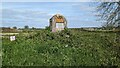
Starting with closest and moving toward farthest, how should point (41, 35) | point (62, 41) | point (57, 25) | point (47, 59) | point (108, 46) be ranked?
point (47, 59) → point (108, 46) → point (62, 41) → point (41, 35) → point (57, 25)

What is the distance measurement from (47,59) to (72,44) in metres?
3.89

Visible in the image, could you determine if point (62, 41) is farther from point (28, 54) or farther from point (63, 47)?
point (28, 54)

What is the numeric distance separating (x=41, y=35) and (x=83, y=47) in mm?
4158

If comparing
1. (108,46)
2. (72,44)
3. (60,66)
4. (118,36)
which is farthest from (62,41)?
(118,36)

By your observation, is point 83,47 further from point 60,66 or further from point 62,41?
point 60,66

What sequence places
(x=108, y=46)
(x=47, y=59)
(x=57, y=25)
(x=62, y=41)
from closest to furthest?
(x=47, y=59) → (x=108, y=46) → (x=62, y=41) → (x=57, y=25)

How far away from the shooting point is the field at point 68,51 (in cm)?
1274

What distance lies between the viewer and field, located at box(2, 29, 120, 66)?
12.7 meters

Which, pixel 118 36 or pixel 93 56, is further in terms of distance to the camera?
pixel 93 56

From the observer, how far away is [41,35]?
1936cm

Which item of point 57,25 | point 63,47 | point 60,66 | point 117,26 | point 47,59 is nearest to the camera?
point 117,26

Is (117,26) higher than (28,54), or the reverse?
(117,26)

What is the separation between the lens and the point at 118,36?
11477mm

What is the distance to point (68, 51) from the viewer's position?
592 inches
